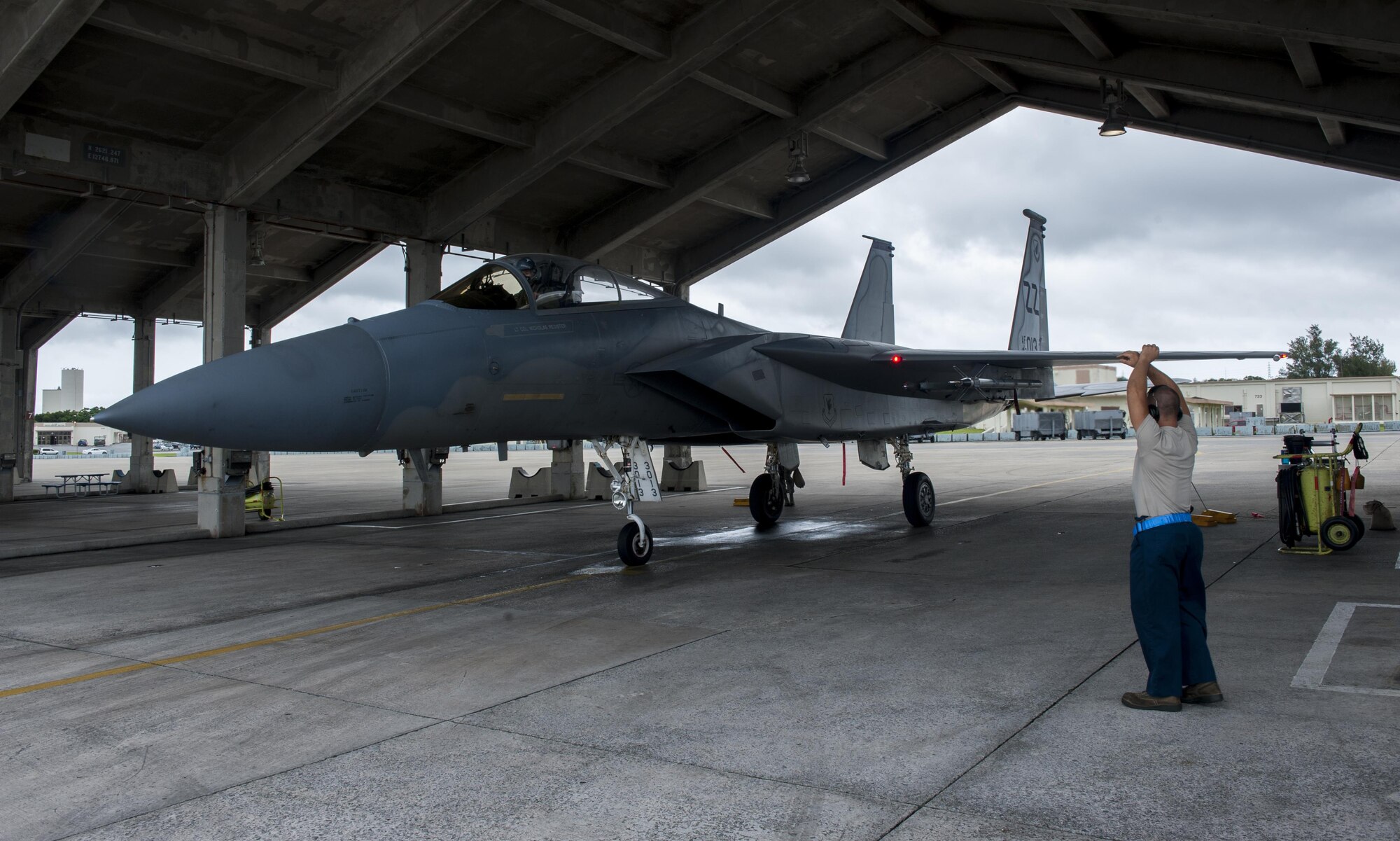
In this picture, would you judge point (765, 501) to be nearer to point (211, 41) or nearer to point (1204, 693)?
point (1204, 693)

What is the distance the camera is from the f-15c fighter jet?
19.6 ft

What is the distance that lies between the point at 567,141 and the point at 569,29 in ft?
6.20

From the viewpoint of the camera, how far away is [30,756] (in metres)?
3.61

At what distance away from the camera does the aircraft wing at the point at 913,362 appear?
384 inches

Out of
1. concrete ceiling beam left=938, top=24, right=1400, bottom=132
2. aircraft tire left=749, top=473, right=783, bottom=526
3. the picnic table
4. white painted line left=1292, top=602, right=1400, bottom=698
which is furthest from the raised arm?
the picnic table

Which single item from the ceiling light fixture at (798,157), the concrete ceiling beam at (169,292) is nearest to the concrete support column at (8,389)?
the concrete ceiling beam at (169,292)

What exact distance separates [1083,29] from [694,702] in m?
11.1

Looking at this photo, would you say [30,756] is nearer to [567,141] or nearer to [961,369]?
[961,369]

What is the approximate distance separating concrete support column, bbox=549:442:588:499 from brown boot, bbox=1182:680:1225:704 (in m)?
15.5

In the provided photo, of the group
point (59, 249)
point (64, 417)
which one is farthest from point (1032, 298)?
point (64, 417)

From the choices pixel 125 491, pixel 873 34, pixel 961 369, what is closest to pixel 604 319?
pixel 961 369

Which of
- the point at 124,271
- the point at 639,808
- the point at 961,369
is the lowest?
the point at 639,808

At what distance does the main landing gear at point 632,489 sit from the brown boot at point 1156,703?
5.13m

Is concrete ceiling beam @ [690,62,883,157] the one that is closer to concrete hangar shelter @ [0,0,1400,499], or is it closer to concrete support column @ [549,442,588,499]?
concrete hangar shelter @ [0,0,1400,499]
